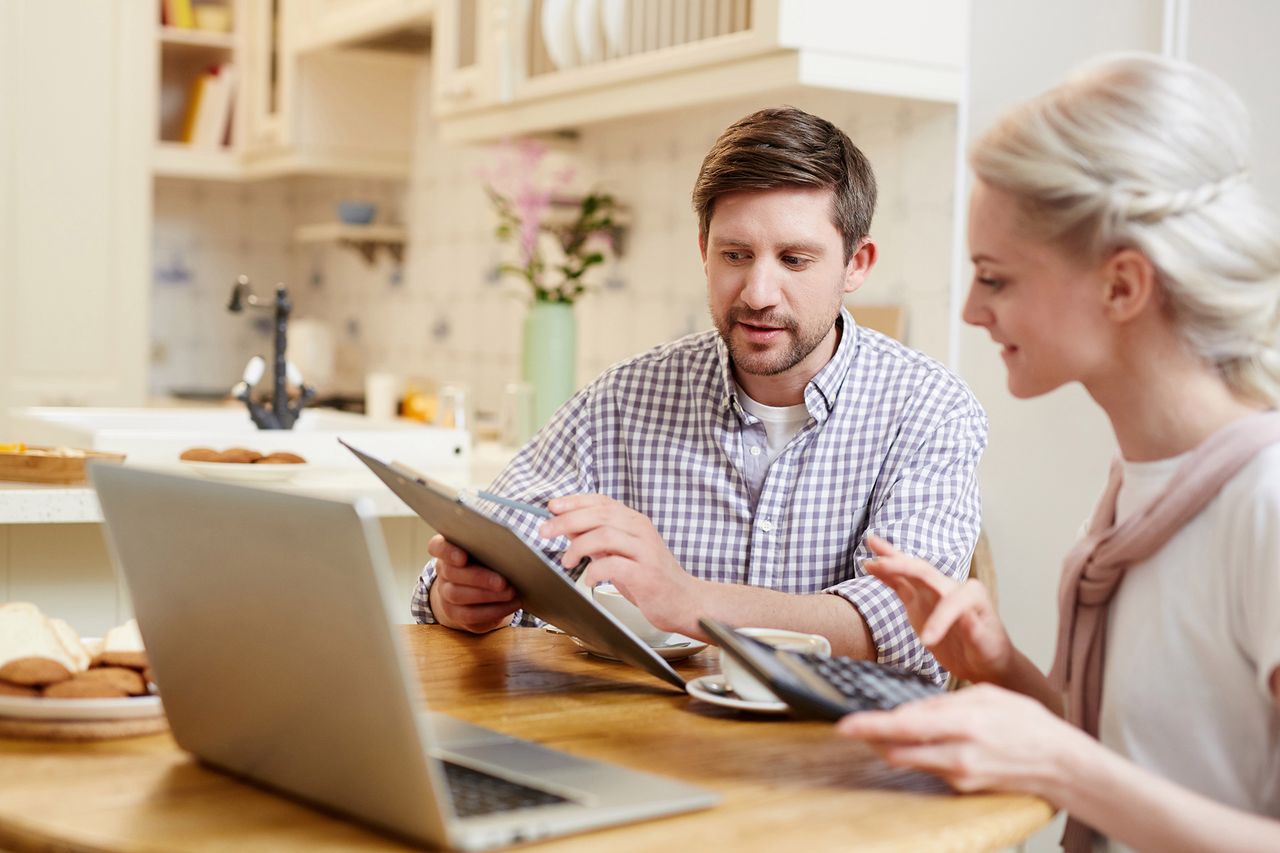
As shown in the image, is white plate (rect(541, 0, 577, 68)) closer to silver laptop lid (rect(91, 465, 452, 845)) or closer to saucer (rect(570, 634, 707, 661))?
saucer (rect(570, 634, 707, 661))

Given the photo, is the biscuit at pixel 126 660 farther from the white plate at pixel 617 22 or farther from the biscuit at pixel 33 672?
the white plate at pixel 617 22

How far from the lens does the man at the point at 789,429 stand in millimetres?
1832

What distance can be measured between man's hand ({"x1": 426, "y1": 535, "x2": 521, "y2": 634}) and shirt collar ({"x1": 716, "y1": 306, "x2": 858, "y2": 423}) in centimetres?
47

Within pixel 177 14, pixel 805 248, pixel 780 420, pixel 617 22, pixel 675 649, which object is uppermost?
pixel 177 14

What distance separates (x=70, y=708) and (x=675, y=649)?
63cm

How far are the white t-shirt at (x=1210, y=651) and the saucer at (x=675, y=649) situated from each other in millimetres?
486

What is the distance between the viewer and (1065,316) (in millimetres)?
1195

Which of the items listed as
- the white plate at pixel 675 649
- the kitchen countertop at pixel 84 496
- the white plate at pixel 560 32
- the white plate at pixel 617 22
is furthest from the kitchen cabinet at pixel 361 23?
the white plate at pixel 675 649

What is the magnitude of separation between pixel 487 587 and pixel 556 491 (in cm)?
41

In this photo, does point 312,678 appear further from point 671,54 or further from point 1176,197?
point 671,54

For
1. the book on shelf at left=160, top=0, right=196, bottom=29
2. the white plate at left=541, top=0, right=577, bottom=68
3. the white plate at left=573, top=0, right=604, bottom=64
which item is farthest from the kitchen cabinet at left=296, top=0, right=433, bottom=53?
the white plate at left=573, top=0, right=604, bottom=64

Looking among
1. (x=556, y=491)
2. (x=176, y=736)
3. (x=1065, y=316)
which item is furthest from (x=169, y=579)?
(x=556, y=491)

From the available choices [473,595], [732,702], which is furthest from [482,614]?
[732,702]

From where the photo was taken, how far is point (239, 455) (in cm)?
264
